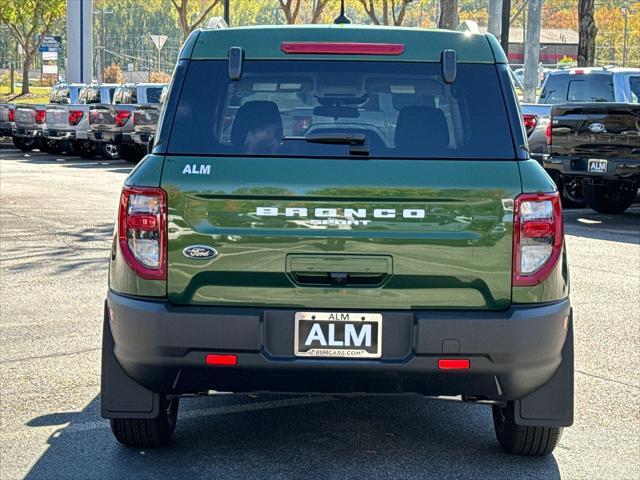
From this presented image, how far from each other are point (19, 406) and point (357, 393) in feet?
7.27

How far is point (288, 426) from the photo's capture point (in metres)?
6.02

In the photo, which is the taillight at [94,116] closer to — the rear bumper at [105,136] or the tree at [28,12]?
the rear bumper at [105,136]

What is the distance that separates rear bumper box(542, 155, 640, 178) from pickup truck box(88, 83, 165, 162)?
13.8 meters

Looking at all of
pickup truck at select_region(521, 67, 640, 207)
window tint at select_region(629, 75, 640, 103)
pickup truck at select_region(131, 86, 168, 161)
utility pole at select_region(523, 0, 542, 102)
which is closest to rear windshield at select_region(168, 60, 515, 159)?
pickup truck at select_region(521, 67, 640, 207)

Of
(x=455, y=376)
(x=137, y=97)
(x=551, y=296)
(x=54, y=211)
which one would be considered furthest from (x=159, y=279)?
(x=137, y=97)

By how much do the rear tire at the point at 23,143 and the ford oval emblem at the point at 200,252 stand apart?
28894 mm

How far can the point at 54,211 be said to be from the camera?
16.9 meters

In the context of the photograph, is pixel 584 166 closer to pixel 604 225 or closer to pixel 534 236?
pixel 604 225

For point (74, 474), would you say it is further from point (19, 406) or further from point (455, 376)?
point (455, 376)

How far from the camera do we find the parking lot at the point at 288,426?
17.4 feet

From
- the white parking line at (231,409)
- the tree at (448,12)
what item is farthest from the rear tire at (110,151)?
the white parking line at (231,409)

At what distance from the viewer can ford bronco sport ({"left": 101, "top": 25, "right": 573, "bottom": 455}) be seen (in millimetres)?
Result: 4758

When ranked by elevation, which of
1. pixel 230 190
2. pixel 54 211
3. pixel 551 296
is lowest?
pixel 54 211

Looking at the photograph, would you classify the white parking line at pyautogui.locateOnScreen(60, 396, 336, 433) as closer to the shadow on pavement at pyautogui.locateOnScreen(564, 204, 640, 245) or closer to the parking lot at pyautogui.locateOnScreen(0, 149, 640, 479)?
the parking lot at pyautogui.locateOnScreen(0, 149, 640, 479)
